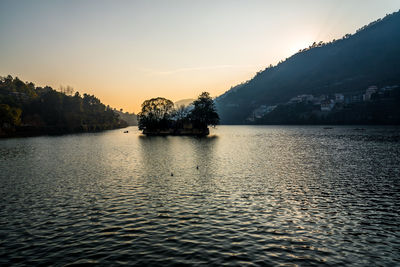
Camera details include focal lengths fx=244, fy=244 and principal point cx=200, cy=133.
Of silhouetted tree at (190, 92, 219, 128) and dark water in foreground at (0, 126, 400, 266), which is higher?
silhouetted tree at (190, 92, 219, 128)

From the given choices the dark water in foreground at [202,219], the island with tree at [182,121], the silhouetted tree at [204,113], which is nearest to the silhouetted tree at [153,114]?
the island with tree at [182,121]

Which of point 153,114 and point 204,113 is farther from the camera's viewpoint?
point 153,114

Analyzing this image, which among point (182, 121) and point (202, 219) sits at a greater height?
point (182, 121)

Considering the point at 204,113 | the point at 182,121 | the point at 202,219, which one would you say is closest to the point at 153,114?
the point at 182,121

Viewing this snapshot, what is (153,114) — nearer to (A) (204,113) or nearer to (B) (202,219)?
(A) (204,113)

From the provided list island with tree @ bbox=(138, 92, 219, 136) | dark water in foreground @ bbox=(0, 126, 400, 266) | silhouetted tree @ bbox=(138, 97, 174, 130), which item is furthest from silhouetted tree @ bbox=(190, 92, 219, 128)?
dark water in foreground @ bbox=(0, 126, 400, 266)

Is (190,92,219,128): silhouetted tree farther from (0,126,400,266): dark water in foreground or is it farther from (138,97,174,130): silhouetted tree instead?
(0,126,400,266): dark water in foreground

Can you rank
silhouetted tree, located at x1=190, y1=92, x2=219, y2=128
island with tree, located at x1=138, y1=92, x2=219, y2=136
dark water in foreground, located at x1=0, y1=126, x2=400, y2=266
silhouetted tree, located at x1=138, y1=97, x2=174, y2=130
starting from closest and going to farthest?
1. dark water in foreground, located at x1=0, y1=126, x2=400, y2=266
2. silhouetted tree, located at x1=190, y1=92, x2=219, y2=128
3. island with tree, located at x1=138, y1=92, x2=219, y2=136
4. silhouetted tree, located at x1=138, y1=97, x2=174, y2=130

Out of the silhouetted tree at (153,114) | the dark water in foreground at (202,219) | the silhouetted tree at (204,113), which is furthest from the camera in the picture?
the silhouetted tree at (153,114)

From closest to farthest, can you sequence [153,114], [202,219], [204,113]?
1. [202,219]
2. [204,113]
3. [153,114]

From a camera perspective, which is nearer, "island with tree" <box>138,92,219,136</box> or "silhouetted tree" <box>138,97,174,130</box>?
"island with tree" <box>138,92,219,136</box>

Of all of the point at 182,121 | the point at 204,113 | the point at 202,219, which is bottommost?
the point at 202,219

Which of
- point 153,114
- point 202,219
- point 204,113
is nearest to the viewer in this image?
point 202,219

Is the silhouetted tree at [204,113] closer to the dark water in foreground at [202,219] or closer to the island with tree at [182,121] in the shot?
the island with tree at [182,121]
